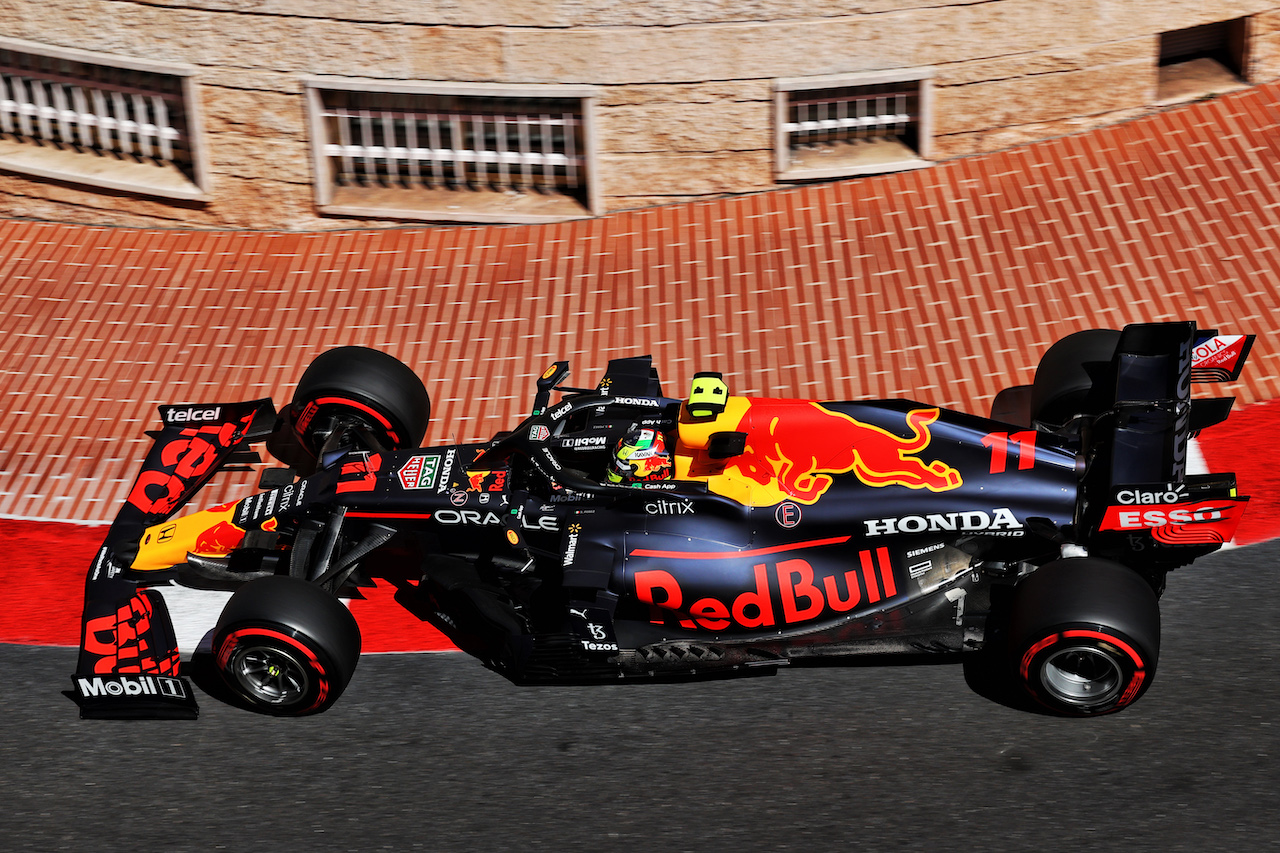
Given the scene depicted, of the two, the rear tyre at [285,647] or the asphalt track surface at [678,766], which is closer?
the asphalt track surface at [678,766]

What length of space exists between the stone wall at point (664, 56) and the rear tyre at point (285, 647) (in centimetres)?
493

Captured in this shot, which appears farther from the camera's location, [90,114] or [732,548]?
[90,114]

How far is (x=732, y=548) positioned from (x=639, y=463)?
2.06 feet

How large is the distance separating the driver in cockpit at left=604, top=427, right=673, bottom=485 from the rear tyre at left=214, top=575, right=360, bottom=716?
4.85 ft

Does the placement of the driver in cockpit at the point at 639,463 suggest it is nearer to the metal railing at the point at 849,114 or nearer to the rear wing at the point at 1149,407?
the rear wing at the point at 1149,407

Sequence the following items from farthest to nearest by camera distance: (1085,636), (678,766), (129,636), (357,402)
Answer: (357,402)
(129,636)
(678,766)
(1085,636)

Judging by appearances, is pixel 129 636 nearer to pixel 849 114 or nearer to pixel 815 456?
pixel 815 456

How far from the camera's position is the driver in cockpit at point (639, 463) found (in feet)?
21.0

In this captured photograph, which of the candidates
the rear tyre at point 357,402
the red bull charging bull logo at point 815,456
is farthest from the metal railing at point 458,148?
the red bull charging bull logo at point 815,456

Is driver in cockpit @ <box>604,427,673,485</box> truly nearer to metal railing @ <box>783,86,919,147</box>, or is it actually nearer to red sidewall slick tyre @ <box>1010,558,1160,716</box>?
red sidewall slick tyre @ <box>1010,558,1160,716</box>

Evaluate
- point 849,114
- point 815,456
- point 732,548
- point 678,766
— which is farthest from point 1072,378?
point 849,114

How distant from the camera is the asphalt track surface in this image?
5.58m

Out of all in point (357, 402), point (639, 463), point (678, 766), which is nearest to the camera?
point (678, 766)

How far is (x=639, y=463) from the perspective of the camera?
6.40m
